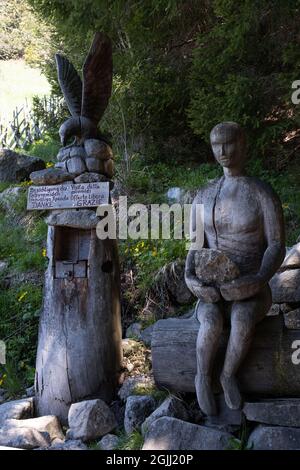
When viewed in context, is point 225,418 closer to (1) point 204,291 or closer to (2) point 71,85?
(1) point 204,291

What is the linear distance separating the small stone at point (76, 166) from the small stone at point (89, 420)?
1.91 m

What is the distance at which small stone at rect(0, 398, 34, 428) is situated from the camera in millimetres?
4150

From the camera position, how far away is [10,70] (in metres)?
22.2

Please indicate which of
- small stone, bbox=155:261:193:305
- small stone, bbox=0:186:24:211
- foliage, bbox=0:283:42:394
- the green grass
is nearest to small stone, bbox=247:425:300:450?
small stone, bbox=155:261:193:305

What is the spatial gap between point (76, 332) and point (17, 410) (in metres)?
0.79

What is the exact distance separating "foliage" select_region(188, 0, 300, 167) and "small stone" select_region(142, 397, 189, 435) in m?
3.67

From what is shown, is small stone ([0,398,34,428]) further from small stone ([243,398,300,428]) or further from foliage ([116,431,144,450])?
small stone ([243,398,300,428])

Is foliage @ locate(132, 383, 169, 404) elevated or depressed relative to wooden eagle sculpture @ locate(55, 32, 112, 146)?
depressed

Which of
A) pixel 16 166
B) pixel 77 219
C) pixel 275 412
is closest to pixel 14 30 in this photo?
pixel 16 166

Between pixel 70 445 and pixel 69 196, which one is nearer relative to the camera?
pixel 70 445

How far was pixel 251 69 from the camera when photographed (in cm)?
676

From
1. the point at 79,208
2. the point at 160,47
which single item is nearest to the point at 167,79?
the point at 160,47

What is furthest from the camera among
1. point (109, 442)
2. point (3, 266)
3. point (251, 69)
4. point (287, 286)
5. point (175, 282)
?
point (3, 266)
